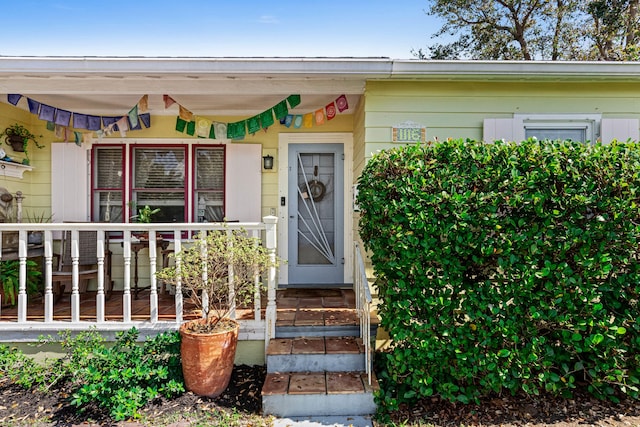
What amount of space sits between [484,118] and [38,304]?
496 centimetres

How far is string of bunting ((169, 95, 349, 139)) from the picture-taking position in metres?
3.91

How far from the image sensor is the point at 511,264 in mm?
2395

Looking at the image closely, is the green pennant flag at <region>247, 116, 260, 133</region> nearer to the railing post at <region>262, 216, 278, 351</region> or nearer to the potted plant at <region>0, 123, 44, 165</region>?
the railing post at <region>262, 216, 278, 351</region>

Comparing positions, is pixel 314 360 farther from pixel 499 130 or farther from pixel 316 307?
pixel 499 130

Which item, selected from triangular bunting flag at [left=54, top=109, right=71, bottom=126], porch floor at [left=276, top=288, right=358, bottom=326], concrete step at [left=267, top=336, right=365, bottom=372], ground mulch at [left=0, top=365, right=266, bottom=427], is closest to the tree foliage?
porch floor at [left=276, top=288, right=358, bottom=326]

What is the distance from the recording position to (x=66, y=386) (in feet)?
9.31

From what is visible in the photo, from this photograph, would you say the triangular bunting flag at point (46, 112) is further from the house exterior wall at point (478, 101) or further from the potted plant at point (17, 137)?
the house exterior wall at point (478, 101)

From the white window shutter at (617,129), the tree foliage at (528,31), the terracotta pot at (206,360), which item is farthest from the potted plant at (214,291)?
the tree foliage at (528,31)

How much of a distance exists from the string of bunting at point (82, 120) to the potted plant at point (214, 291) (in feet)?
6.33

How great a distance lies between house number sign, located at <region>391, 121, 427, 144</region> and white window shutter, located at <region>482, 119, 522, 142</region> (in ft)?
1.90

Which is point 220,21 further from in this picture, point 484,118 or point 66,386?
point 66,386

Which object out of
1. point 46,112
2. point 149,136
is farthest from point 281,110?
point 46,112

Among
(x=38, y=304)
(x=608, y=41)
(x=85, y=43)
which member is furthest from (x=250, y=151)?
(x=608, y=41)

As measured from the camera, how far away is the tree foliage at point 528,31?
31.5 ft
